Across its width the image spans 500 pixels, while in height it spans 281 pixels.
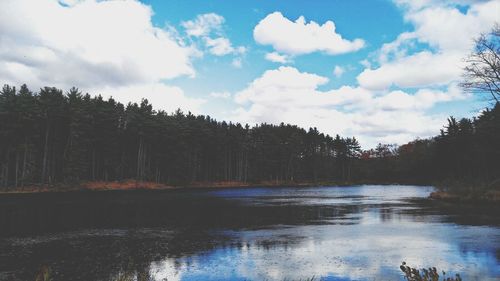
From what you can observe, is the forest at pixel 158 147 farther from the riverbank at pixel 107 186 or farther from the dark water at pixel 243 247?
the dark water at pixel 243 247

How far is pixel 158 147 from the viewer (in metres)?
94.2

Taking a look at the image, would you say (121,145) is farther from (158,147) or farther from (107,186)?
(107,186)

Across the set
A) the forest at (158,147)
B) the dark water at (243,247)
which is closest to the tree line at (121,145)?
the forest at (158,147)

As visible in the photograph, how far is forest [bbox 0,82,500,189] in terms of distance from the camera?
68.3 metres

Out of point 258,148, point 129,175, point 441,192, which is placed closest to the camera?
point 441,192

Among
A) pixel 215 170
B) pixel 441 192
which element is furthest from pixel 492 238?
pixel 215 170

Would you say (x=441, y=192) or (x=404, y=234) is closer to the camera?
(x=404, y=234)

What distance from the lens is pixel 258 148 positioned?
131 meters

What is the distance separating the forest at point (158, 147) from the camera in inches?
2689

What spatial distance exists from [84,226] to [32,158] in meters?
50.2

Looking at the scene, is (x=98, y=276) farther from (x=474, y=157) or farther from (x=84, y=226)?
(x=474, y=157)

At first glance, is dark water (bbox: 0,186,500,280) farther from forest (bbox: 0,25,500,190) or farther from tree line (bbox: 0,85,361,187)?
tree line (bbox: 0,85,361,187)

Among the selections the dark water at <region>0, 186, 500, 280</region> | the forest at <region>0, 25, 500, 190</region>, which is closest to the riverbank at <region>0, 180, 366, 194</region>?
the forest at <region>0, 25, 500, 190</region>

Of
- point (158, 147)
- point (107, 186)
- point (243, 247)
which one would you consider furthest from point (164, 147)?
point (243, 247)
